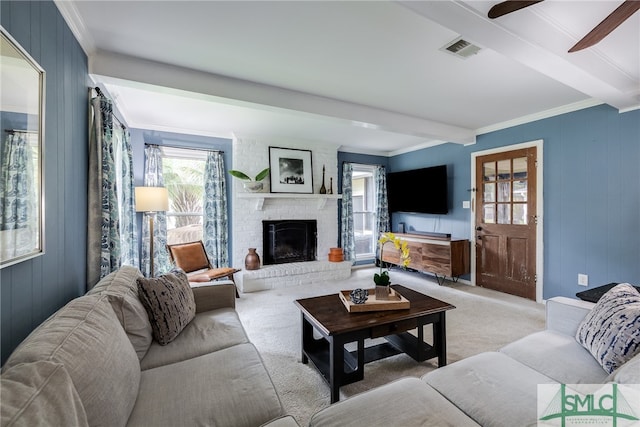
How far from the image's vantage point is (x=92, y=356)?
0.96 m

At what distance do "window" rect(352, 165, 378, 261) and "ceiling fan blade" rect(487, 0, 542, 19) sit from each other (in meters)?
4.36

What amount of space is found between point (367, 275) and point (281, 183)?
225cm

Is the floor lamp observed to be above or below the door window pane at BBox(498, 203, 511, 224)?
above

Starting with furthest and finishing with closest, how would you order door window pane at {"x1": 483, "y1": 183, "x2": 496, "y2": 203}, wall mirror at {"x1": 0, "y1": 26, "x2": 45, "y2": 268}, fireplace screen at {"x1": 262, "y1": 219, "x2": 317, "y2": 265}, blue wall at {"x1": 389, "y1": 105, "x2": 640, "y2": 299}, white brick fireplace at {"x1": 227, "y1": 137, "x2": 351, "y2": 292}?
1. fireplace screen at {"x1": 262, "y1": 219, "x2": 317, "y2": 265}
2. white brick fireplace at {"x1": 227, "y1": 137, "x2": 351, "y2": 292}
3. door window pane at {"x1": 483, "y1": 183, "x2": 496, "y2": 203}
4. blue wall at {"x1": 389, "y1": 105, "x2": 640, "y2": 299}
5. wall mirror at {"x1": 0, "y1": 26, "x2": 45, "y2": 268}

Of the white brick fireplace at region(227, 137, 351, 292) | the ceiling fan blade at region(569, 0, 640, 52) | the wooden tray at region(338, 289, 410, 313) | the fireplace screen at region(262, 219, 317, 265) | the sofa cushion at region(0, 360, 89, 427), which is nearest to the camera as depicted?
the sofa cushion at region(0, 360, 89, 427)

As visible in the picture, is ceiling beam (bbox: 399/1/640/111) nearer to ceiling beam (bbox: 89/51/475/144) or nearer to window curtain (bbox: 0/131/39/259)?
ceiling beam (bbox: 89/51/475/144)

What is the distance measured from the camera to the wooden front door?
3.64 meters

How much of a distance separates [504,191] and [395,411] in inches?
151

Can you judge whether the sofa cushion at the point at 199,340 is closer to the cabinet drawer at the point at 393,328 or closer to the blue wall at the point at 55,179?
the blue wall at the point at 55,179

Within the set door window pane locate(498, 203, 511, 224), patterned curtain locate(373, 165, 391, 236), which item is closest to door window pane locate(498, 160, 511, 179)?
door window pane locate(498, 203, 511, 224)

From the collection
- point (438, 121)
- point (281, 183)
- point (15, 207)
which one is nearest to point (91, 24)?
point (15, 207)

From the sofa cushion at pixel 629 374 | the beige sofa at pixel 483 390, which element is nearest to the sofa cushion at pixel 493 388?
the beige sofa at pixel 483 390

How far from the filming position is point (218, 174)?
4.32m

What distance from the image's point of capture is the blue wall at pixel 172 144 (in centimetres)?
388
